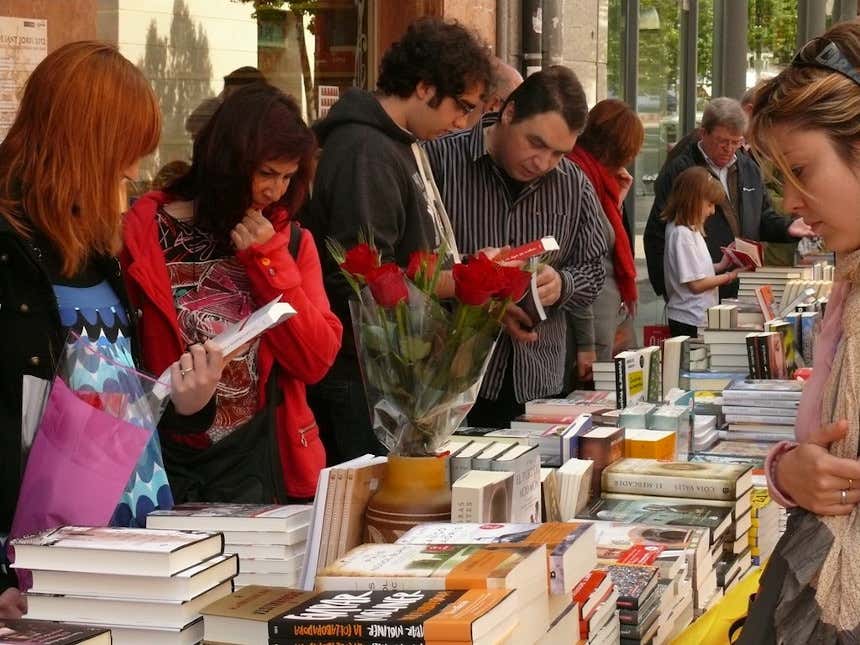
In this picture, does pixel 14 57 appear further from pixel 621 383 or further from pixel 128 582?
pixel 128 582

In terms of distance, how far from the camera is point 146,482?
2691 mm

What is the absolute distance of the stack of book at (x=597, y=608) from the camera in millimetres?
2244

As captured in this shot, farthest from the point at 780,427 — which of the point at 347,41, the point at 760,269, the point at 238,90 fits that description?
the point at 347,41

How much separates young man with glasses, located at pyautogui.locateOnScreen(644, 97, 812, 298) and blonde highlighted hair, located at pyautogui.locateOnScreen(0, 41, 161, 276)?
5.61 m

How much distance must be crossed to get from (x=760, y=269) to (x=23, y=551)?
5954 mm

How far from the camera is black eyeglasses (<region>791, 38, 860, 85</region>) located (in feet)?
6.56

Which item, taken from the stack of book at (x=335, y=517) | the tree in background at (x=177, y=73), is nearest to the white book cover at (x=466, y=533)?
the stack of book at (x=335, y=517)

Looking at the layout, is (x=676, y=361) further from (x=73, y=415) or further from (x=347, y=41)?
(x=347, y=41)

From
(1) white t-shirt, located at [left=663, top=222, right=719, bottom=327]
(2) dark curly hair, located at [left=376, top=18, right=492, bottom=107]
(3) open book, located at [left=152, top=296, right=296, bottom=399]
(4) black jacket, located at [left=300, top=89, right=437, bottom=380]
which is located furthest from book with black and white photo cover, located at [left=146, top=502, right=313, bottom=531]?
(1) white t-shirt, located at [left=663, top=222, right=719, bottom=327]

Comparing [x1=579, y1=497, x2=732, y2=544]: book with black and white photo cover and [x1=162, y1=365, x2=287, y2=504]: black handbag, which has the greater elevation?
[x1=162, y1=365, x2=287, y2=504]: black handbag

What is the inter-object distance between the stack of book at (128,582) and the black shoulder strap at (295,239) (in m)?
1.39

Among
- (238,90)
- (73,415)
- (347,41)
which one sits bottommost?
(73,415)

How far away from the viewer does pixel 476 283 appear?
237cm

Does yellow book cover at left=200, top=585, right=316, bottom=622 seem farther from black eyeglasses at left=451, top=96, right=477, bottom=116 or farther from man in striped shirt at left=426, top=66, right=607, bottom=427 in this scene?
man in striped shirt at left=426, top=66, right=607, bottom=427
